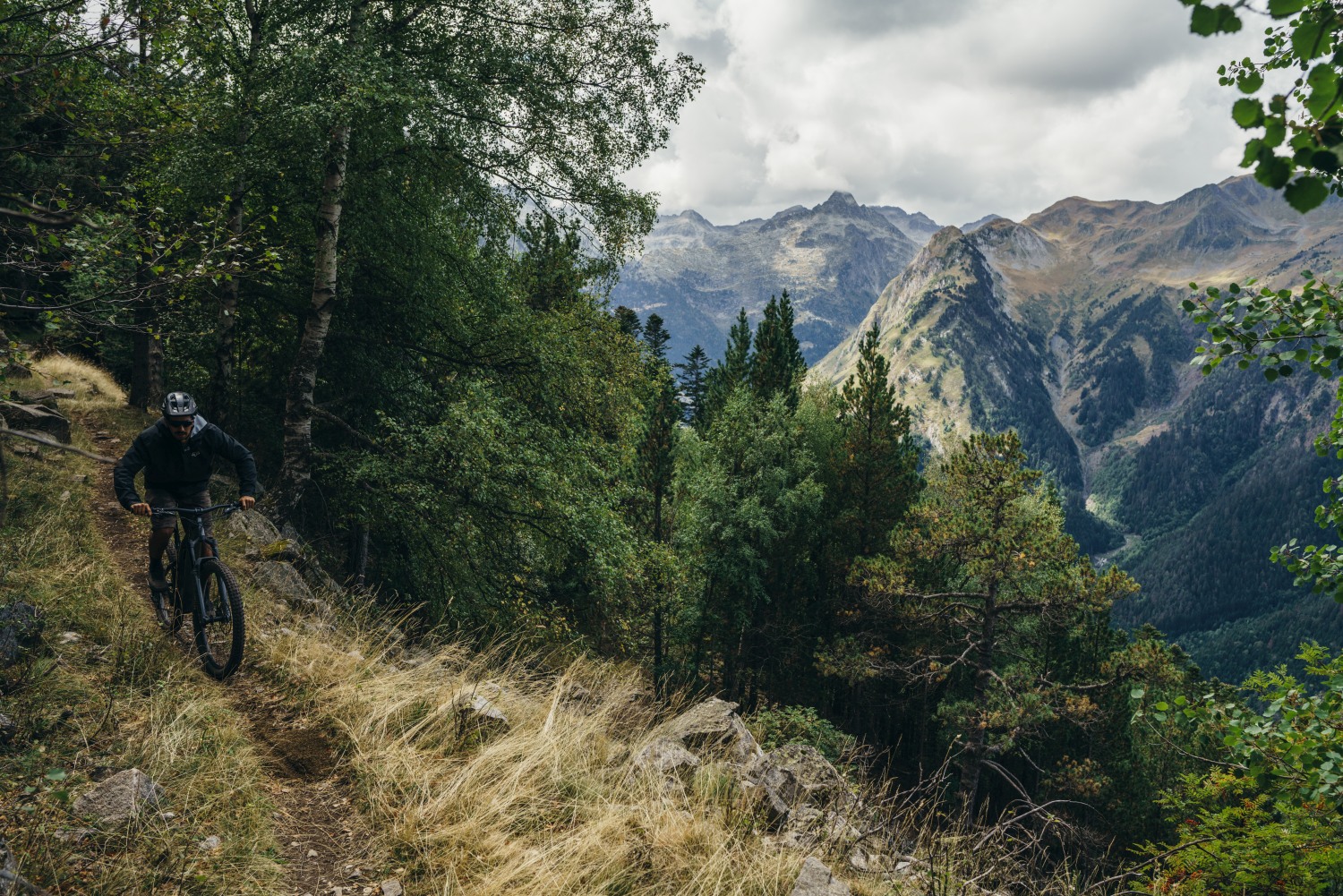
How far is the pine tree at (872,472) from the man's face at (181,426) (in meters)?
24.5

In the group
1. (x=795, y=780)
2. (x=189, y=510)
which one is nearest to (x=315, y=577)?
(x=189, y=510)

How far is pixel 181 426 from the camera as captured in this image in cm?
655

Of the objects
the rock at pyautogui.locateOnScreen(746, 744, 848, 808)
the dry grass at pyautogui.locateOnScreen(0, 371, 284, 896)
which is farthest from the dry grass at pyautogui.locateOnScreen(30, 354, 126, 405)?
the rock at pyautogui.locateOnScreen(746, 744, 848, 808)

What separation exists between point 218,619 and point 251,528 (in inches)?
185

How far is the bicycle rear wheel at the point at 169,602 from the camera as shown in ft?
22.5

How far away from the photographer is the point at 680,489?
32.5 meters

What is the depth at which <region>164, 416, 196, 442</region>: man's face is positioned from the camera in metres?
6.49

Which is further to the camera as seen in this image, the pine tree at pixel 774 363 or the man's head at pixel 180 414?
the pine tree at pixel 774 363

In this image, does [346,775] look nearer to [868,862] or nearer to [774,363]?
[868,862]

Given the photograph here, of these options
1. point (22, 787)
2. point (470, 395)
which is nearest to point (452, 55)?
point (470, 395)

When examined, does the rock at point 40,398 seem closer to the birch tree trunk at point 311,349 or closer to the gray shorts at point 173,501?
the birch tree trunk at point 311,349

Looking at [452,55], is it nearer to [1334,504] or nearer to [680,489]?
[1334,504]

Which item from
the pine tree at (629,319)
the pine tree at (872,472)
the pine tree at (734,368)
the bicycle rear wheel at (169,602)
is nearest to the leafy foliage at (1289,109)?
the bicycle rear wheel at (169,602)

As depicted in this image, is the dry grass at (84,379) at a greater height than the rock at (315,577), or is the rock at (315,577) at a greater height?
the dry grass at (84,379)
